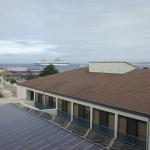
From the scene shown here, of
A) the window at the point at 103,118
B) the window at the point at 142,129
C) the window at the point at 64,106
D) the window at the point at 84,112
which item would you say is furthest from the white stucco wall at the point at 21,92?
the window at the point at 142,129

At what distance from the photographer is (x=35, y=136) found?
18266 mm

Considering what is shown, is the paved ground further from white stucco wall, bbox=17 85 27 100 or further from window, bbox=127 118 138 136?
white stucco wall, bbox=17 85 27 100

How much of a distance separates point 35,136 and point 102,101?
34.4 ft

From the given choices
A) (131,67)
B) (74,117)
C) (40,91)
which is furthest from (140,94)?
(40,91)

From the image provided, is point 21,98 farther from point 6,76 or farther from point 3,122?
point 6,76

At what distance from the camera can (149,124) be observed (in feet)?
70.7

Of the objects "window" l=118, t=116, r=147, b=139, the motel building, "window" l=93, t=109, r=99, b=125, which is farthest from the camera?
"window" l=93, t=109, r=99, b=125

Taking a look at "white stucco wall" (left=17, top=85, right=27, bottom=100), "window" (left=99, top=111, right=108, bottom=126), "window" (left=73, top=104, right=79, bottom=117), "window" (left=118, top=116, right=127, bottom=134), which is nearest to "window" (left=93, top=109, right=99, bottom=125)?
"window" (left=99, top=111, right=108, bottom=126)

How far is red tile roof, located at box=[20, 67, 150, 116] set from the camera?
25.3m

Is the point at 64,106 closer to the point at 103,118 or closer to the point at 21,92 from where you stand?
the point at 103,118

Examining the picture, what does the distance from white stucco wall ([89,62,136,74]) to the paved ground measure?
717 inches

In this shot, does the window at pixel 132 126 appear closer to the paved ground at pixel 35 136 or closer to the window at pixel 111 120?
the window at pixel 111 120

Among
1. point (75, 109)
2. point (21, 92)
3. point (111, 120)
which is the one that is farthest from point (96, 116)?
point (21, 92)

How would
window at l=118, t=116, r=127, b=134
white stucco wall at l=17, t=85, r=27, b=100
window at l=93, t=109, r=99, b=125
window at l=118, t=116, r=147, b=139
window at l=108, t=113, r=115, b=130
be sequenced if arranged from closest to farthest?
window at l=118, t=116, r=147, b=139 < window at l=118, t=116, r=127, b=134 < window at l=108, t=113, r=115, b=130 < window at l=93, t=109, r=99, b=125 < white stucco wall at l=17, t=85, r=27, b=100
